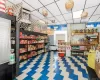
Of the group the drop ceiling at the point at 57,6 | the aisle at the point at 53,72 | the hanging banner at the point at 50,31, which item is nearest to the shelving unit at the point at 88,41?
the drop ceiling at the point at 57,6

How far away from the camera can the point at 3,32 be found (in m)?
2.87

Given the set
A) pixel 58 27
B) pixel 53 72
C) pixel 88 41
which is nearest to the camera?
pixel 53 72

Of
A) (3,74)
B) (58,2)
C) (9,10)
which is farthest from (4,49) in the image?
(58,2)

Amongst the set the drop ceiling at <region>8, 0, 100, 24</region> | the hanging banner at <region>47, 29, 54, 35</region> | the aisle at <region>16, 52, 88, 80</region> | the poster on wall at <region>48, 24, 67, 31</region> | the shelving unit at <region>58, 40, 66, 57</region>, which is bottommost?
the aisle at <region>16, 52, 88, 80</region>

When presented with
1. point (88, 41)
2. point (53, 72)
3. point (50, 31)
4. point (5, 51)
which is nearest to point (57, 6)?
point (53, 72)

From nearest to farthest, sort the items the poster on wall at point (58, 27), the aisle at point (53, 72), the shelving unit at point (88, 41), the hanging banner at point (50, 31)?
1. the aisle at point (53, 72)
2. the shelving unit at point (88, 41)
3. the poster on wall at point (58, 27)
4. the hanging banner at point (50, 31)

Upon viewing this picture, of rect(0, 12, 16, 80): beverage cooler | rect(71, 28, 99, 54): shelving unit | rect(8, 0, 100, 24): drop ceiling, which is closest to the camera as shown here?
rect(0, 12, 16, 80): beverage cooler

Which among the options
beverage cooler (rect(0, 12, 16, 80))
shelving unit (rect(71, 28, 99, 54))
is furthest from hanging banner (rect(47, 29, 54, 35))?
beverage cooler (rect(0, 12, 16, 80))

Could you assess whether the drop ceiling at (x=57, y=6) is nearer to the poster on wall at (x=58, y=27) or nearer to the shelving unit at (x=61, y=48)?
the shelving unit at (x=61, y=48)

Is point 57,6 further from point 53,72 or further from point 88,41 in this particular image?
point 88,41

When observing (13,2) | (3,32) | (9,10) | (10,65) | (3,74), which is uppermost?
(13,2)

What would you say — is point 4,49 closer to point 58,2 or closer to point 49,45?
point 58,2

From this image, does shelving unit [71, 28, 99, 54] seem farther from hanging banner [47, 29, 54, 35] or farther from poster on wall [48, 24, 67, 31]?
hanging banner [47, 29, 54, 35]

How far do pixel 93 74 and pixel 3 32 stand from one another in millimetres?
2495
